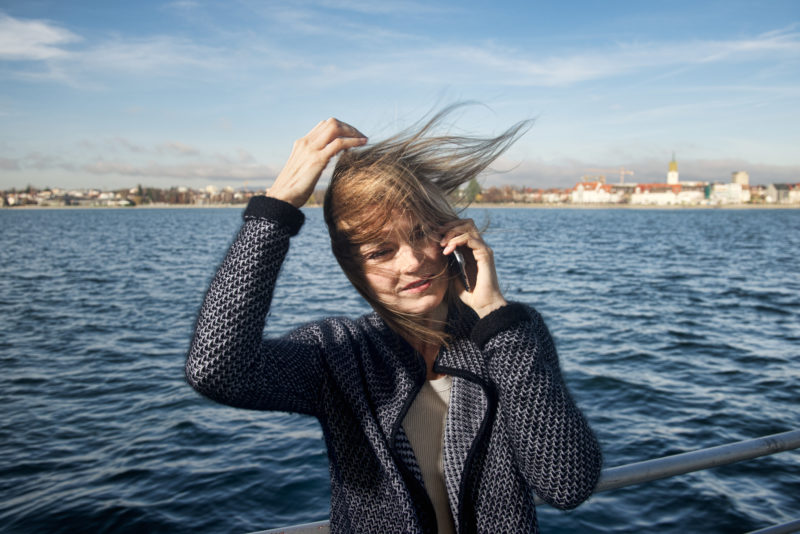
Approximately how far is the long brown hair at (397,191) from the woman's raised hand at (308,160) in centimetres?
16

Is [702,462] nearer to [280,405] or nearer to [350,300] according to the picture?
[280,405]

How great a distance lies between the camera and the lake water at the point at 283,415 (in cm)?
771

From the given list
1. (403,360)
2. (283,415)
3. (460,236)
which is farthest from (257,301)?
(283,415)

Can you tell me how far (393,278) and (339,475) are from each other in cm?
64

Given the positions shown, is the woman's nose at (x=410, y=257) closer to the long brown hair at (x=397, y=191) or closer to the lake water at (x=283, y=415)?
the long brown hair at (x=397, y=191)

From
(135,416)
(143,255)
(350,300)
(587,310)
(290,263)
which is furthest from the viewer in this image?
(143,255)

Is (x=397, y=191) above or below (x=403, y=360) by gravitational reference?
above

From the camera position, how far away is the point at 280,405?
1.90 metres

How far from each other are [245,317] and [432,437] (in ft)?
2.41

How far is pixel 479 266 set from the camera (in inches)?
80.1

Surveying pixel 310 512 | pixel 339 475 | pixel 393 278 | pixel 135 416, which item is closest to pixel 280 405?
pixel 339 475

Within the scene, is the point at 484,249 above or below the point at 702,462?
above

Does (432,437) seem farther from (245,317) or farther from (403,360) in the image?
(245,317)

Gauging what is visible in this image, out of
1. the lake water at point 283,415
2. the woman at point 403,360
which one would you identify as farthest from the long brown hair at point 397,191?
the lake water at point 283,415
